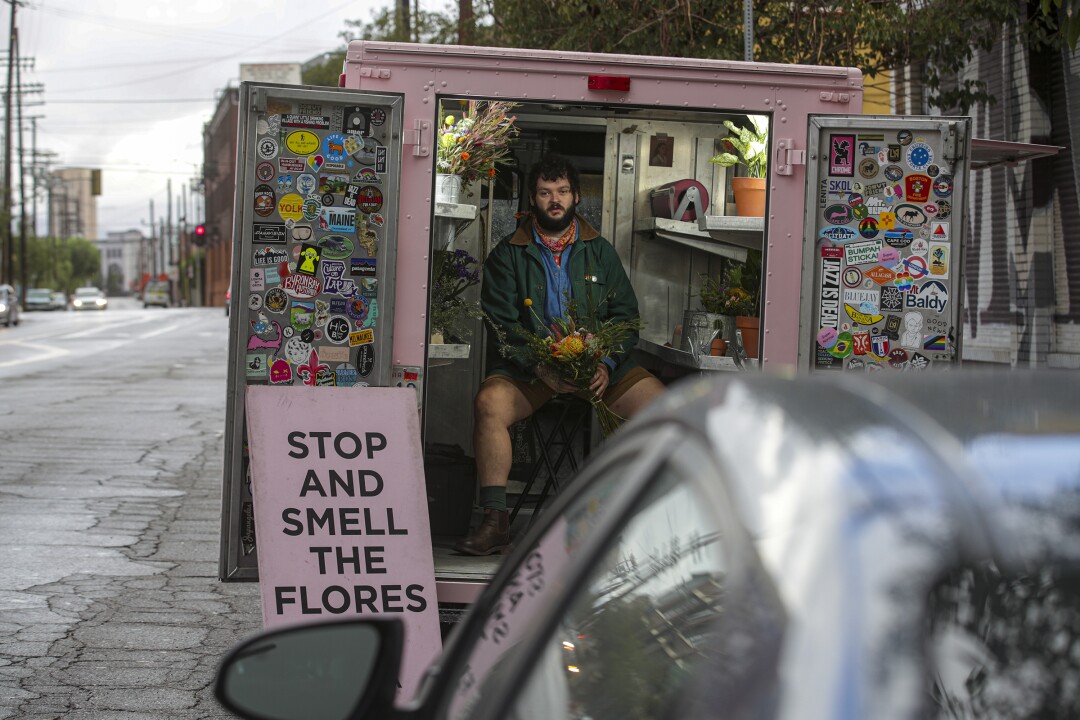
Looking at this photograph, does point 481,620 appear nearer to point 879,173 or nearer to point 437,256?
point 879,173

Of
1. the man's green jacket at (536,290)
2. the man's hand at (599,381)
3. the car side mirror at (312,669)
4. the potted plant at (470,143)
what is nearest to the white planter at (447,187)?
the potted plant at (470,143)

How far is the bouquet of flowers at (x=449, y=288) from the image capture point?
23.3 ft

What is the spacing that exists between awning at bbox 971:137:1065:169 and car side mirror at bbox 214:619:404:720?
5.55 m

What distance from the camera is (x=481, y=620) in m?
2.21

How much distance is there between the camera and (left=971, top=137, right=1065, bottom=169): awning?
7.17 meters

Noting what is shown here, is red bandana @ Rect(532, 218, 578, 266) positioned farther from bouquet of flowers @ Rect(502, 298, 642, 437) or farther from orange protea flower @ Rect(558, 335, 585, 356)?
orange protea flower @ Rect(558, 335, 585, 356)

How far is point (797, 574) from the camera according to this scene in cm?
125

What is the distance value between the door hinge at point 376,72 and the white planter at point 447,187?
1004mm

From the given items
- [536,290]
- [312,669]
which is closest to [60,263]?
[536,290]

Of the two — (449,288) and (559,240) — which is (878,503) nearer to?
(449,288)

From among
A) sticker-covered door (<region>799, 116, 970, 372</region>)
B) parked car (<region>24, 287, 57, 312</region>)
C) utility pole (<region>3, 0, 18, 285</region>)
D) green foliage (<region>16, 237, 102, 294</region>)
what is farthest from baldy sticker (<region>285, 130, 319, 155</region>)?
green foliage (<region>16, 237, 102, 294</region>)

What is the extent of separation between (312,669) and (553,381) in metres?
4.90

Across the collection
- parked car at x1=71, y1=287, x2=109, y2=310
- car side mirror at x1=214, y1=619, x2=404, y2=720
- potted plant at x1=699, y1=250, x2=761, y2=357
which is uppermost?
potted plant at x1=699, y1=250, x2=761, y2=357

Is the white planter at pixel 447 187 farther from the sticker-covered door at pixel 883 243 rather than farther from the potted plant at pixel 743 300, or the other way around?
the sticker-covered door at pixel 883 243
